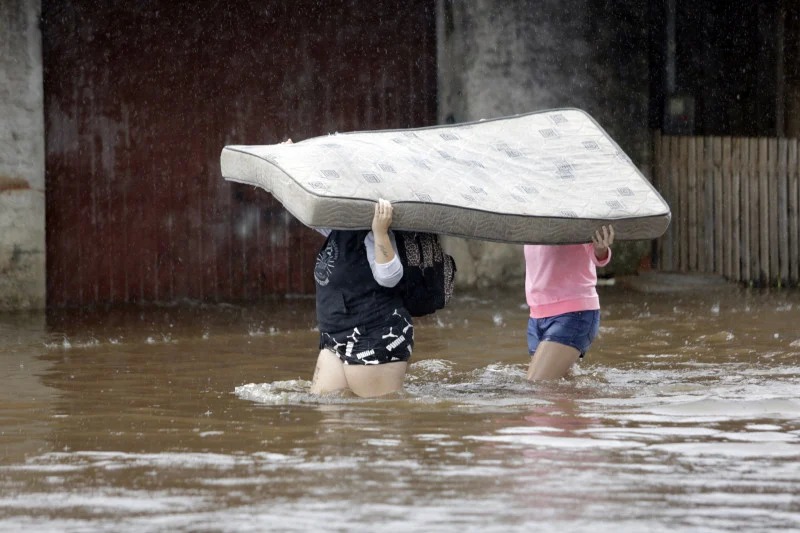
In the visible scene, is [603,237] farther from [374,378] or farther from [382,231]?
[374,378]

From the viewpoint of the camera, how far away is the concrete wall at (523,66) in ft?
43.3

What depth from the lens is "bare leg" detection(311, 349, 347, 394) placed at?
6.62m

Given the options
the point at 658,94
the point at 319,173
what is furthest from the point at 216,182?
the point at 319,173

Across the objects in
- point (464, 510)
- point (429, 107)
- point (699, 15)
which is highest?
point (699, 15)

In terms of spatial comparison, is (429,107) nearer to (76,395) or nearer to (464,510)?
(76,395)

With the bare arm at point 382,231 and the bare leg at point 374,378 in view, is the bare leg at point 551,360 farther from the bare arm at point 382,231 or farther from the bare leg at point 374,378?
the bare arm at point 382,231

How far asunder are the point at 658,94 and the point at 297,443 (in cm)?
1106

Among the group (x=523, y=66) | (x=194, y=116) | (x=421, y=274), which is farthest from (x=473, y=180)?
(x=523, y=66)

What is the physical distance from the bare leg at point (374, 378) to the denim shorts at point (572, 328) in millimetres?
953

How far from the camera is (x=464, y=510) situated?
14.4 feet

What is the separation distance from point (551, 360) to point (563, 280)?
414 millimetres

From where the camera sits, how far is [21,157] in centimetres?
1155

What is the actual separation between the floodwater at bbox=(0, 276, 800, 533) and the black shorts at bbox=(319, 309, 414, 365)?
0.21 meters

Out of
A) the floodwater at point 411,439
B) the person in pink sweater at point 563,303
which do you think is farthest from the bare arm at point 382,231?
the person in pink sweater at point 563,303
